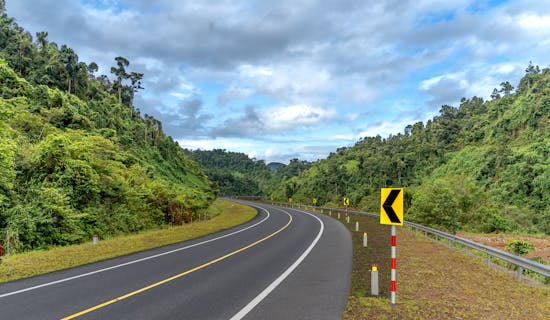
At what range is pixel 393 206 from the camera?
714 cm

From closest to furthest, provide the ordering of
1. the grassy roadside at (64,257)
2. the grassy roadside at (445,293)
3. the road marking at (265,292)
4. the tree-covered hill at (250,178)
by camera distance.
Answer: the road marking at (265,292), the grassy roadside at (445,293), the grassy roadside at (64,257), the tree-covered hill at (250,178)

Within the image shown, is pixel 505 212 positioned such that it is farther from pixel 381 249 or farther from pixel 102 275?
pixel 102 275

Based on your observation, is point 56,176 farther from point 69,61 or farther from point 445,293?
point 69,61

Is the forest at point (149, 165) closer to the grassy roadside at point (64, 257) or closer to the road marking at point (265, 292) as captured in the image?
the grassy roadside at point (64, 257)

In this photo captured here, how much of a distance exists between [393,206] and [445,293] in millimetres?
3148

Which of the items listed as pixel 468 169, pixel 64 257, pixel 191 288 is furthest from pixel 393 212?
pixel 468 169

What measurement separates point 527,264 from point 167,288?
10225 millimetres

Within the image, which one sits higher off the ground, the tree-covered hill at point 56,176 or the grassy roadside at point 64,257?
the tree-covered hill at point 56,176

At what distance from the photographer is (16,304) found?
7176 millimetres

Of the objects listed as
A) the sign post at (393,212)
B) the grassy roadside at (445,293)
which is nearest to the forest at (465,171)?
the grassy roadside at (445,293)

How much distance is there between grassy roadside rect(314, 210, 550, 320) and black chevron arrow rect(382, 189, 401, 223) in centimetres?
191

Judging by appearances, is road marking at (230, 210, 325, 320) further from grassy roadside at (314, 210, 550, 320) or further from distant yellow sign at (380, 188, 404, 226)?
distant yellow sign at (380, 188, 404, 226)

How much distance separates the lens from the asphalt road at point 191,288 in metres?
6.80

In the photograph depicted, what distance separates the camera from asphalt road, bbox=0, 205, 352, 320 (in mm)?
6797
